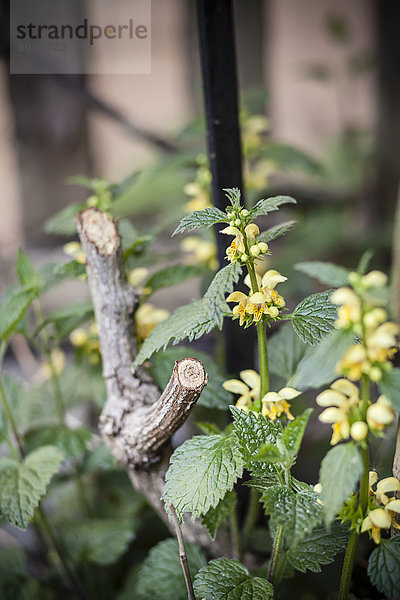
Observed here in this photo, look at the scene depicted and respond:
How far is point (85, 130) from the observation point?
75.3 inches

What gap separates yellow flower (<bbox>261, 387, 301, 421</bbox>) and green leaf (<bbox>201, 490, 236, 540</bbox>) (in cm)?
12

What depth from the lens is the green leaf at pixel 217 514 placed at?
22.2 inches

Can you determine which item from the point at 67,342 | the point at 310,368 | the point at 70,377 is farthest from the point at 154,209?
the point at 310,368

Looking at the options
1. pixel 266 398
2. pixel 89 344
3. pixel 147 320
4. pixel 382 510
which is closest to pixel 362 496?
pixel 382 510

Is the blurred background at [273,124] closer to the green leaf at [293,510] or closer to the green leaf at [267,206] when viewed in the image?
the green leaf at [267,206]

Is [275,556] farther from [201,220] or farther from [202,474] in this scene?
[201,220]

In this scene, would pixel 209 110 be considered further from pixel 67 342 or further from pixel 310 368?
pixel 67 342

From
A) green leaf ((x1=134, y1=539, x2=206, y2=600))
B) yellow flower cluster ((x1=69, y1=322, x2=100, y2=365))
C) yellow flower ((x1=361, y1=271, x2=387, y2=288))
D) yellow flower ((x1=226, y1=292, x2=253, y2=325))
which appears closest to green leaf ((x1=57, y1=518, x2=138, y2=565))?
green leaf ((x1=134, y1=539, x2=206, y2=600))

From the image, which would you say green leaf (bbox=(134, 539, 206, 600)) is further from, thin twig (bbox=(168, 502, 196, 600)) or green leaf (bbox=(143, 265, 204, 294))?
green leaf (bbox=(143, 265, 204, 294))

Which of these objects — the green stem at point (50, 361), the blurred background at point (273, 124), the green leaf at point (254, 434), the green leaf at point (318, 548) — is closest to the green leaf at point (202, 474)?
the green leaf at point (254, 434)

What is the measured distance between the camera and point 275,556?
0.55 metres

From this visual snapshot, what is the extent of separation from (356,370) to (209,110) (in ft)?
1.36

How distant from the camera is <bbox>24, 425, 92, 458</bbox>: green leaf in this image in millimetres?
726

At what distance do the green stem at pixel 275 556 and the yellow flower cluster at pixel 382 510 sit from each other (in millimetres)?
93
